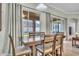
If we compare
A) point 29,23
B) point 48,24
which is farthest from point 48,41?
point 29,23

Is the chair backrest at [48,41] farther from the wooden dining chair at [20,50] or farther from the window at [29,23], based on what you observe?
the wooden dining chair at [20,50]

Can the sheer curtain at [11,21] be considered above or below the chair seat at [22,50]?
above

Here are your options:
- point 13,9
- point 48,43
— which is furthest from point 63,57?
point 13,9

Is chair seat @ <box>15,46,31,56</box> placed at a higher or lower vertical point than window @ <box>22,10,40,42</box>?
lower

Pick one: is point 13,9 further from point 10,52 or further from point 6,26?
point 10,52

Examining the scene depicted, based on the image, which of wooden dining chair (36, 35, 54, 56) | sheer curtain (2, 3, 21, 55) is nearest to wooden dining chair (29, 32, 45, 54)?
wooden dining chair (36, 35, 54, 56)

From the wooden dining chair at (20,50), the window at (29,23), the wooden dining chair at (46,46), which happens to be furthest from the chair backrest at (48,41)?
the wooden dining chair at (20,50)

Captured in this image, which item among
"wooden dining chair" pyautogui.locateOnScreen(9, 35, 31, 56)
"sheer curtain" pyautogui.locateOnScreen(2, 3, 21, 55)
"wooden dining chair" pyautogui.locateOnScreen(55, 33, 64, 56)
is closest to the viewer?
"wooden dining chair" pyautogui.locateOnScreen(9, 35, 31, 56)

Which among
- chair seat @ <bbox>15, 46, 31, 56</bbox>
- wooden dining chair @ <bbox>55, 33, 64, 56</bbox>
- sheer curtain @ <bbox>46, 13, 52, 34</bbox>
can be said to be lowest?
chair seat @ <bbox>15, 46, 31, 56</bbox>

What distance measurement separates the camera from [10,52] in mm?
2441

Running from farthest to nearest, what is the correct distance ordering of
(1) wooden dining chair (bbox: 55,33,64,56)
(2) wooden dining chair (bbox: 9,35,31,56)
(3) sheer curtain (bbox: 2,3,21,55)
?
(1) wooden dining chair (bbox: 55,33,64,56) → (3) sheer curtain (bbox: 2,3,21,55) → (2) wooden dining chair (bbox: 9,35,31,56)

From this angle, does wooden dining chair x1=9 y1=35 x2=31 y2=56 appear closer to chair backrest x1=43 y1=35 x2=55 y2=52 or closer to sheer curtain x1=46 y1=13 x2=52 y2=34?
chair backrest x1=43 y1=35 x2=55 y2=52

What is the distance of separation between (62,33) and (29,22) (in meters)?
0.68

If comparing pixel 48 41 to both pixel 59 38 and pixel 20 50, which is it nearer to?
pixel 59 38
